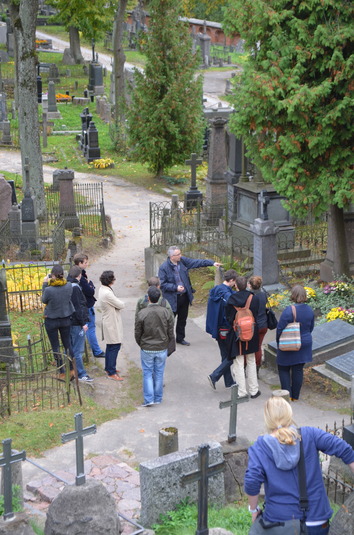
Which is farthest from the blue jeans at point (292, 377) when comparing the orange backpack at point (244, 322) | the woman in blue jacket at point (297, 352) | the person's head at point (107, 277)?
the person's head at point (107, 277)

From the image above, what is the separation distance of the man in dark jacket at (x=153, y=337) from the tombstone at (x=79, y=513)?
3792mm

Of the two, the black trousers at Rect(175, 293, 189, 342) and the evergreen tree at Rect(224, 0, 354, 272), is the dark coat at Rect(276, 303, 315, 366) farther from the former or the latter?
the evergreen tree at Rect(224, 0, 354, 272)

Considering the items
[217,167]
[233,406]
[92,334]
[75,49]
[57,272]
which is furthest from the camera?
[75,49]

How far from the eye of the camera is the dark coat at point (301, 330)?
10.5 metres

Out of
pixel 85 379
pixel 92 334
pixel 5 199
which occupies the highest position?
pixel 5 199

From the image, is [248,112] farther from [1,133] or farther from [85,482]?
[1,133]

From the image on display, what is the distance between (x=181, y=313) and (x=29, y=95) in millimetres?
9708

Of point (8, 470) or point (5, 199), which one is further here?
point (5, 199)

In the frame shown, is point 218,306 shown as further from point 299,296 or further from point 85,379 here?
point 85,379

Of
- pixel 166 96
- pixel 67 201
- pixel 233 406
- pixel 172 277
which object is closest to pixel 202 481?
pixel 233 406

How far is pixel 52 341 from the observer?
11328mm

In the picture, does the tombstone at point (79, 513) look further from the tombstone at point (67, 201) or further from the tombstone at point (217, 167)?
the tombstone at point (67, 201)

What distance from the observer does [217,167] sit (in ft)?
71.4

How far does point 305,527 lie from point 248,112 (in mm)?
9562
